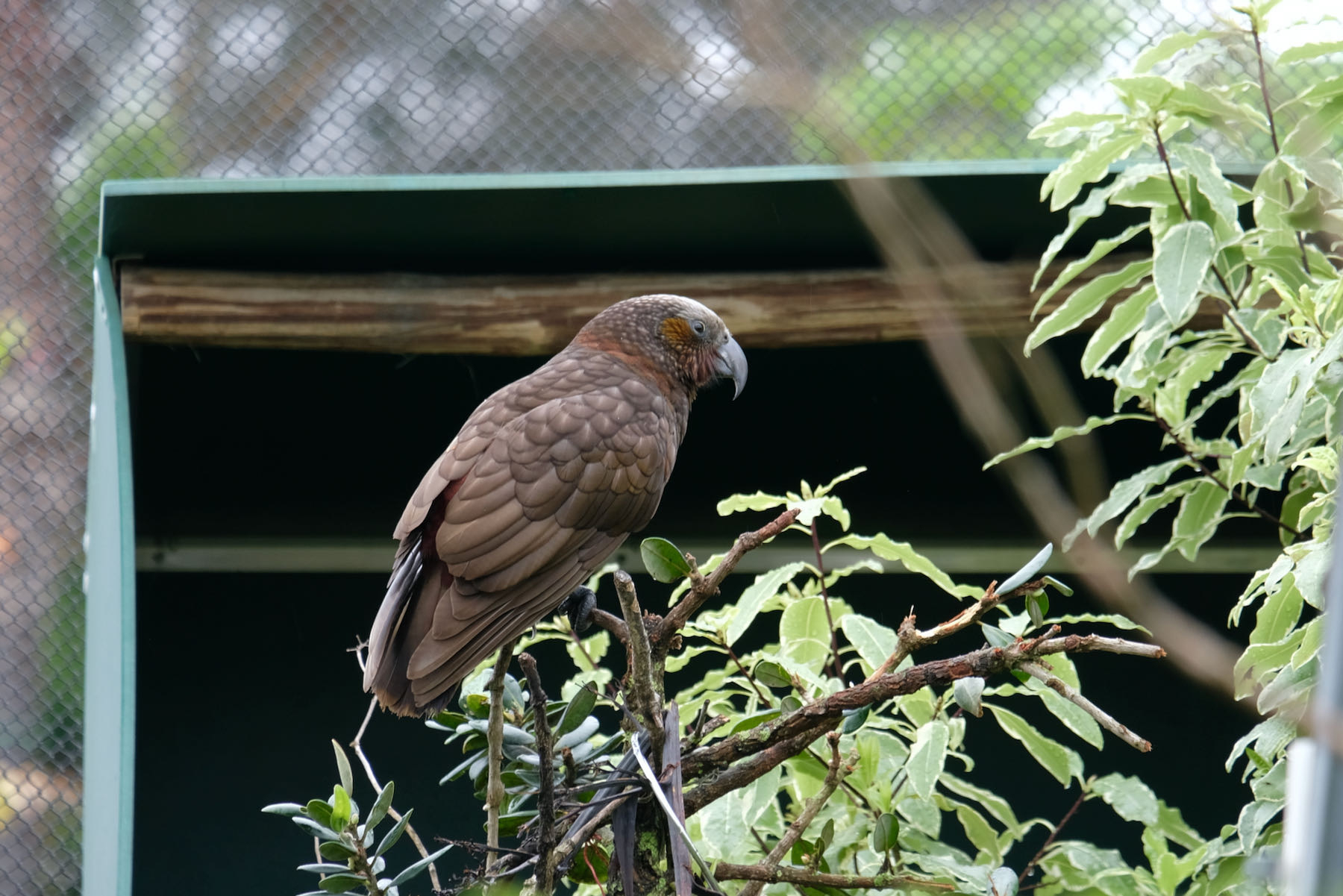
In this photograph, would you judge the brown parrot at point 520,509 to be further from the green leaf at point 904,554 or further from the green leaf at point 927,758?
the green leaf at point 927,758

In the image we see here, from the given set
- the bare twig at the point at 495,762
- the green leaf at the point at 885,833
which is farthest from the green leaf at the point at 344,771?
the green leaf at the point at 885,833

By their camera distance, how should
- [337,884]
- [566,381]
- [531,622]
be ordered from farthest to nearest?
[566,381] → [531,622] → [337,884]

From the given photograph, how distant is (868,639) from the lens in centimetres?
149

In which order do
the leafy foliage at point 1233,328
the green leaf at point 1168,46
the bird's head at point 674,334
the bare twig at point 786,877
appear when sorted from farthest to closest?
the bird's head at point 674,334
the green leaf at point 1168,46
the leafy foliage at point 1233,328
the bare twig at point 786,877

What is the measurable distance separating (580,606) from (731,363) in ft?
1.69

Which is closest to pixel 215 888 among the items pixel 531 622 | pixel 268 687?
pixel 268 687

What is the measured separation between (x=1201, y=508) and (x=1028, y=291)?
53cm

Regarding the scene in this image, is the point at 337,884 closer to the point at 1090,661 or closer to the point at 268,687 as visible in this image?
the point at 268,687

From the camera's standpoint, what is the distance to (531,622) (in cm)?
137

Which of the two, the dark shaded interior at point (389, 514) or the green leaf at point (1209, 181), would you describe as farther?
the dark shaded interior at point (389, 514)

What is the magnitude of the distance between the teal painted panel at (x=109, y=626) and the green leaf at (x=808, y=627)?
0.89 metres

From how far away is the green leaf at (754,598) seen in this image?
1400mm

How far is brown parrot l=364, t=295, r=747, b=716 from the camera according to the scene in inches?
50.2

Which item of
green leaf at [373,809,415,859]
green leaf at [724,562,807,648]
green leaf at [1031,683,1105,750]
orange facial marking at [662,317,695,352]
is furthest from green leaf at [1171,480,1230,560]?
green leaf at [373,809,415,859]
